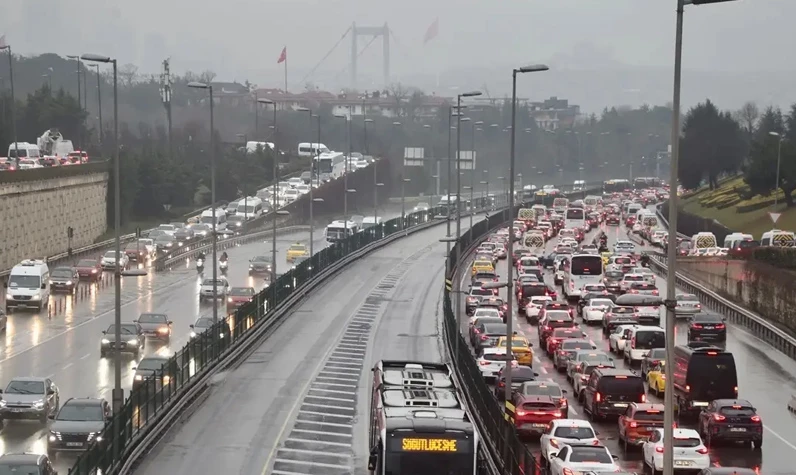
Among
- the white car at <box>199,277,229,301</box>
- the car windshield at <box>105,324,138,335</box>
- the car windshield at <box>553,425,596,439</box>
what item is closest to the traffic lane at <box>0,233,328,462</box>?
the white car at <box>199,277,229,301</box>

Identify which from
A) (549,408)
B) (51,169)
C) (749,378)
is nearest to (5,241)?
(51,169)

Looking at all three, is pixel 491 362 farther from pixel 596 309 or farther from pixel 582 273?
pixel 582 273

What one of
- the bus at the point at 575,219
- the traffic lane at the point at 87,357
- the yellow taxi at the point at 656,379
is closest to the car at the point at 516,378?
the yellow taxi at the point at 656,379

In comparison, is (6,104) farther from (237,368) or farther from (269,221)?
(237,368)

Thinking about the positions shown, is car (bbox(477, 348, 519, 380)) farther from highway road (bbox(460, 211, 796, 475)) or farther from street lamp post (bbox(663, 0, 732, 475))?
street lamp post (bbox(663, 0, 732, 475))

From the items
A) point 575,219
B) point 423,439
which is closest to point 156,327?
point 423,439

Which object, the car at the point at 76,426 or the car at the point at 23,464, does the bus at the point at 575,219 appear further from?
the car at the point at 23,464
